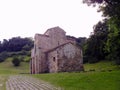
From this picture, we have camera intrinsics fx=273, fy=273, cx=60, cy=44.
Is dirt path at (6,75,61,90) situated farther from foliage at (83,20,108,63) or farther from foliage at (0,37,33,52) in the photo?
foliage at (0,37,33,52)

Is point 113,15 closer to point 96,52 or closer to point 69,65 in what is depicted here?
point 69,65

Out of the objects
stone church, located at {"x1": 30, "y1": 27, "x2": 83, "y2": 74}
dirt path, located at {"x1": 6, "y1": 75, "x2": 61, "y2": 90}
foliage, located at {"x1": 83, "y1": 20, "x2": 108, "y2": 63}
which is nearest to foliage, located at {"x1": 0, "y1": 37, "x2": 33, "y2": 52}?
foliage, located at {"x1": 83, "y1": 20, "x2": 108, "y2": 63}

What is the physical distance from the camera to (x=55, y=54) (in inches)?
2217

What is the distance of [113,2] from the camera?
28.7m

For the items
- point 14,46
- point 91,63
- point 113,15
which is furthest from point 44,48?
point 14,46

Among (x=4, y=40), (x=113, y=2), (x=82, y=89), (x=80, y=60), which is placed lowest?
(x=82, y=89)

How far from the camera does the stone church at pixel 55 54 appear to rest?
55781 millimetres

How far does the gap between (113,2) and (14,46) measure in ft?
347

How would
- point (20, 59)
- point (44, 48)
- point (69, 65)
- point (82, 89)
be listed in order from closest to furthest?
point (82, 89) < point (69, 65) < point (44, 48) < point (20, 59)

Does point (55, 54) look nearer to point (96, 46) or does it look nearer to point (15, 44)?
point (96, 46)

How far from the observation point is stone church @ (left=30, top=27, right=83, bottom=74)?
55781mm

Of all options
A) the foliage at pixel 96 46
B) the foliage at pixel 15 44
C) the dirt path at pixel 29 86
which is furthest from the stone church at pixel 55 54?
the foliage at pixel 15 44

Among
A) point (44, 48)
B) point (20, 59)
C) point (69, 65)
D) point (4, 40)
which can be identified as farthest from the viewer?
point (4, 40)

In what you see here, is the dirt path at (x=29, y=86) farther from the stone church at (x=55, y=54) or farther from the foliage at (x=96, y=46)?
the foliage at (x=96, y=46)
